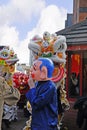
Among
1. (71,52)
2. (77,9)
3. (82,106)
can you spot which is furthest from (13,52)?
(77,9)

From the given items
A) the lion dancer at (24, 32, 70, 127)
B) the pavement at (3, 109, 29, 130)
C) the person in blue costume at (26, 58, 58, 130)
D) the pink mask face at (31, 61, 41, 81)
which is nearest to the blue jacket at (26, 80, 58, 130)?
the person in blue costume at (26, 58, 58, 130)

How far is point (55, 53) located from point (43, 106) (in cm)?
298

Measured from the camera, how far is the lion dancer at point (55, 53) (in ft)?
22.2

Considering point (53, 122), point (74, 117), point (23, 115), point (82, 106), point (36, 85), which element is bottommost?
point (23, 115)

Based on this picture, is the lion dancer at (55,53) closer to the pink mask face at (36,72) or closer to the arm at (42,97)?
the pink mask face at (36,72)

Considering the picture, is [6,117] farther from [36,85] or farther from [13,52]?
[36,85]

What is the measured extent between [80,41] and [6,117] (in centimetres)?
280

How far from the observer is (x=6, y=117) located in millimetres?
8844

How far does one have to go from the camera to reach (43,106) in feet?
12.9

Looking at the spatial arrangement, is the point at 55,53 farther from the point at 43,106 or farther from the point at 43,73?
the point at 43,106

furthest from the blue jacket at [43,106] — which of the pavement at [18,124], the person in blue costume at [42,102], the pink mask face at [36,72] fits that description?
the pavement at [18,124]

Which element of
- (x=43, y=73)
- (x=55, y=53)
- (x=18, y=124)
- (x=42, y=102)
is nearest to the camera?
(x=42, y=102)

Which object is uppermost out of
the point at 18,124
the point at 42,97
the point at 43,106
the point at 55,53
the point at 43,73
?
the point at 43,73

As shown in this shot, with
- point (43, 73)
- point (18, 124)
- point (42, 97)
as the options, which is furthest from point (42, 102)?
point (18, 124)
